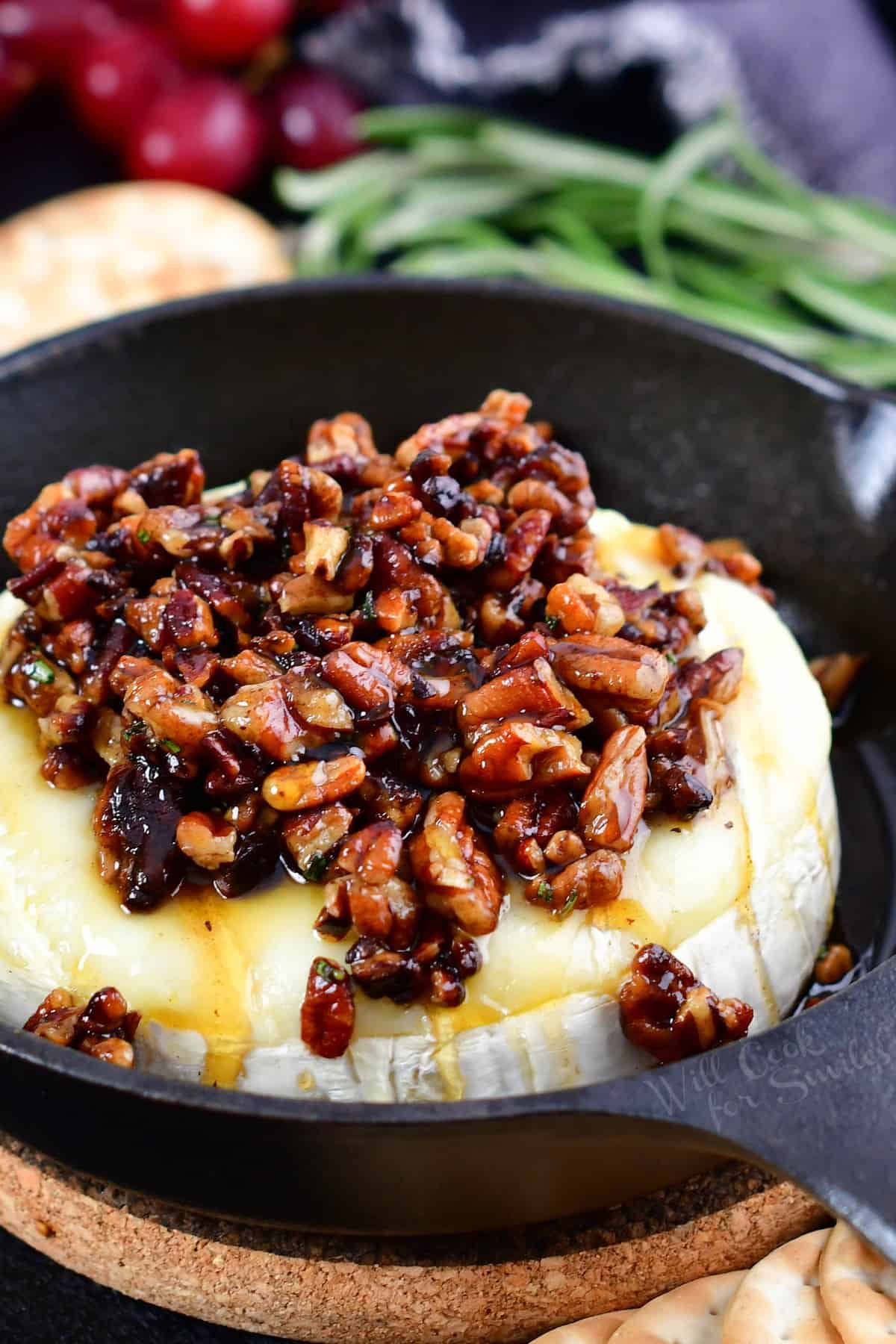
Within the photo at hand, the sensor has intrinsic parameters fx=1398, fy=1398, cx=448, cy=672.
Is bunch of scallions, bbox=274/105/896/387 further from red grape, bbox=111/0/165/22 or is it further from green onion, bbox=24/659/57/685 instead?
green onion, bbox=24/659/57/685

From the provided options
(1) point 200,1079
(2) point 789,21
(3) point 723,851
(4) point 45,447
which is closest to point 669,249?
(2) point 789,21

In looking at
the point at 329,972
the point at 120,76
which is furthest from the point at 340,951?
the point at 120,76

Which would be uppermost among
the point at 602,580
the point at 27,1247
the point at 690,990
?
the point at 602,580

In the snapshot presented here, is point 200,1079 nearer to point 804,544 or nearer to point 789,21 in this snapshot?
point 804,544

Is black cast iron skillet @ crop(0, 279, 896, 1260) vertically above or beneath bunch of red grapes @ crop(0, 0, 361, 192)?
beneath

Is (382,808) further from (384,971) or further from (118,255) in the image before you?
(118,255)

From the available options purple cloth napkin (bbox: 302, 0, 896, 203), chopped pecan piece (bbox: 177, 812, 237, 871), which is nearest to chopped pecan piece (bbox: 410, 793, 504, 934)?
chopped pecan piece (bbox: 177, 812, 237, 871)
